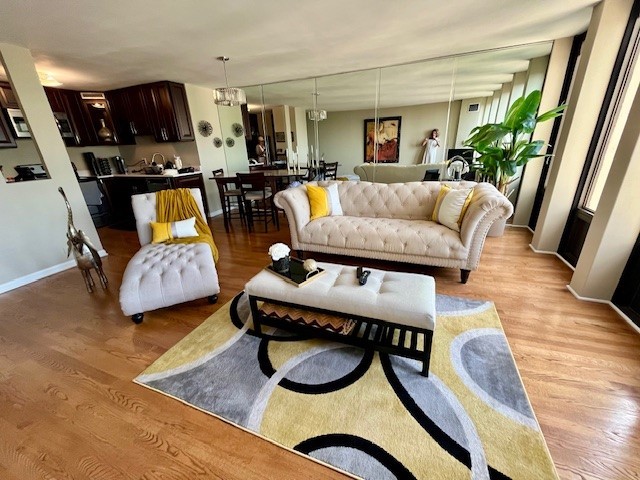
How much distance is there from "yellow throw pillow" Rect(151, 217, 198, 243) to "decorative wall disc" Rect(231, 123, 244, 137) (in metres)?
3.40

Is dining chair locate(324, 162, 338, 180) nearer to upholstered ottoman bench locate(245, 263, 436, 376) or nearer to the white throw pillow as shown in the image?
the white throw pillow

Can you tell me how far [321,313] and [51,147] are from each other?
363 cm

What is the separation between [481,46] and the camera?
3.17 m

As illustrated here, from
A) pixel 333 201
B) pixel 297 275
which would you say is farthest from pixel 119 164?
pixel 297 275

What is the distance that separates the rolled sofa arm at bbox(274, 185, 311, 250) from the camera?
276cm

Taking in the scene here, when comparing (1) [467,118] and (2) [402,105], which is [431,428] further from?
(2) [402,105]

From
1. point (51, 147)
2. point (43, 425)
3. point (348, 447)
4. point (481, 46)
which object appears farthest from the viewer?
point (481, 46)

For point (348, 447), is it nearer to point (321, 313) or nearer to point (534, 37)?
point (321, 313)

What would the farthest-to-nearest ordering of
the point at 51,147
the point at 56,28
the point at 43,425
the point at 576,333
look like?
the point at 51,147 < the point at 56,28 < the point at 576,333 < the point at 43,425

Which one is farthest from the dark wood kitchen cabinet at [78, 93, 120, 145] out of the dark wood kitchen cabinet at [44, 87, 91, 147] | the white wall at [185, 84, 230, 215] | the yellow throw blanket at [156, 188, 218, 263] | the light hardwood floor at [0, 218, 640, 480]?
the light hardwood floor at [0, 218, 640, 480]

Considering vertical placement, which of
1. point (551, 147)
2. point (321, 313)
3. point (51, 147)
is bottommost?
point (321, 313)

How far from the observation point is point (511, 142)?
2.92 m

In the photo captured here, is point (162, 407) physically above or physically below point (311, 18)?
below

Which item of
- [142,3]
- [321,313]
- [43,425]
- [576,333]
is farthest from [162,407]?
[142,3]
